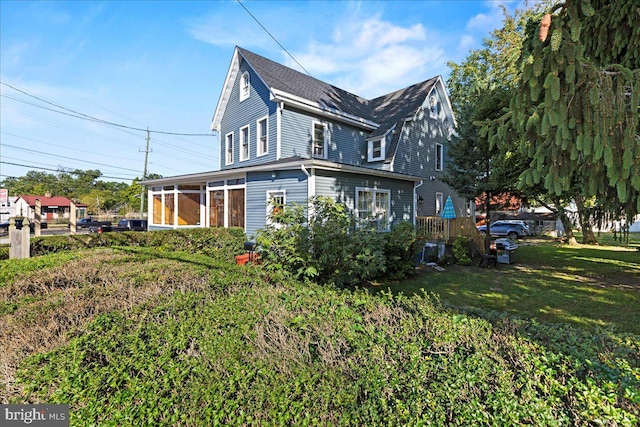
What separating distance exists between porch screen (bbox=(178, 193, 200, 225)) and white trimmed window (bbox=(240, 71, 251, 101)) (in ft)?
19.7

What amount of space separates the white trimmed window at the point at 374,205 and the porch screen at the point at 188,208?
9910mm

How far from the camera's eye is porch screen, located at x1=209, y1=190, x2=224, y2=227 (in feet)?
48.5

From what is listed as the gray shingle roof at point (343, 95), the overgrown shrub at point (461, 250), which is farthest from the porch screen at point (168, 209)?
the overgrown shrub at point (461, 250)

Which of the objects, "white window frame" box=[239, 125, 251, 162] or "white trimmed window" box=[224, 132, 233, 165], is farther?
"white trimmed window" box=[224, 132, 233, 165]

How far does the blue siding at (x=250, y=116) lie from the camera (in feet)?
44.3

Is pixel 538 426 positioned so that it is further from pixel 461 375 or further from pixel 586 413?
pixel 461 375

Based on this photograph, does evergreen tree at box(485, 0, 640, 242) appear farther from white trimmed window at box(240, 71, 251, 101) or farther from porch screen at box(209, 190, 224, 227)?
white trimmed window at box(240, 71, 251, 101)

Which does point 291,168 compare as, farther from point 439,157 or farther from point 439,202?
point 439,157

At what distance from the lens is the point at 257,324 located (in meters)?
2.76

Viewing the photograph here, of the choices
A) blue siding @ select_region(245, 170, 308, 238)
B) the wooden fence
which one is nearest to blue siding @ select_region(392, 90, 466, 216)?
the wooden fence

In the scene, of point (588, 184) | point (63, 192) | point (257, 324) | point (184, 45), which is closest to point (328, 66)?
point (184, 45)

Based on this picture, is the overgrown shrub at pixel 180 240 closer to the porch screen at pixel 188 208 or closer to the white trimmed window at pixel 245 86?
the porch screen at pixel 188 208

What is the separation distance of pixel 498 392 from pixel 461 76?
102 feet

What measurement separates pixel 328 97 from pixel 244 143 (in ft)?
16.6
